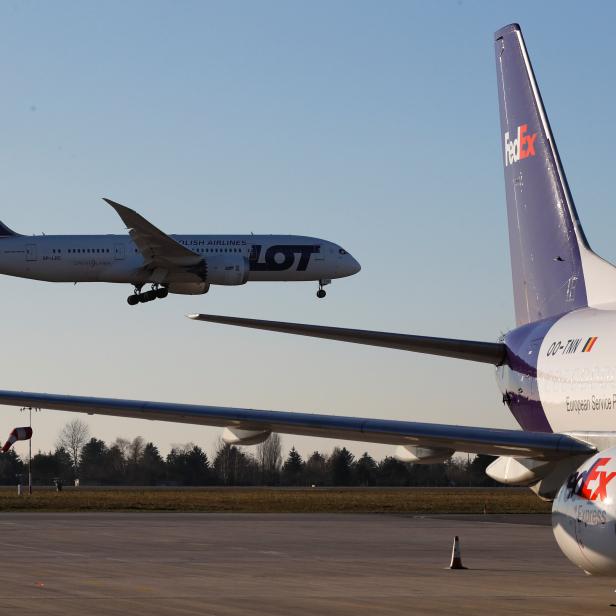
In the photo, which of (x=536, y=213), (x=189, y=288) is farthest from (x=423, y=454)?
(x=189, y=288)

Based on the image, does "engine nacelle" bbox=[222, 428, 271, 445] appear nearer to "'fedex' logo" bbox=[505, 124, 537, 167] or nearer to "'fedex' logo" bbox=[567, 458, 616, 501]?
"'fedex' logo" bbox=[567, 458, 616, 501]

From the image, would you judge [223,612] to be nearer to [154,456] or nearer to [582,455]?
[582,455]

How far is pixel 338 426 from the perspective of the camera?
21516mm

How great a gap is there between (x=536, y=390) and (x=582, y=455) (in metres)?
3.73

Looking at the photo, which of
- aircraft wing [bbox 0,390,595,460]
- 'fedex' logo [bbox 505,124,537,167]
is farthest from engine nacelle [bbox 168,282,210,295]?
aircraft wing [bbox 0,390,595,460]

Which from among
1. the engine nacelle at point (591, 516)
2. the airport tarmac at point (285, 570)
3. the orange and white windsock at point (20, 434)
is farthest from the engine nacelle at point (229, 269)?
the engine nacelle at point (591, 516)

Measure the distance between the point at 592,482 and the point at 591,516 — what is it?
0.49 m

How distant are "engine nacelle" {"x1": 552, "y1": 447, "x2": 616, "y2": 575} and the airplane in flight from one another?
6505cm

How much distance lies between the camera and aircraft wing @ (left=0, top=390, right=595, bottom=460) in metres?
20.8

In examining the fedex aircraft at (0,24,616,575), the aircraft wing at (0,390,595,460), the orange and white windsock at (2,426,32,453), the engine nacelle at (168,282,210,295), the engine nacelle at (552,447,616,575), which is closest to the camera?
the engine nacelle at (552,447,616,575)

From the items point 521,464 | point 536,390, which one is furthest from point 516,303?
point 521,464

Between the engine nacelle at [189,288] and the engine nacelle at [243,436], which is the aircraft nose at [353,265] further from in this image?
the engine nacelle at [243,436]

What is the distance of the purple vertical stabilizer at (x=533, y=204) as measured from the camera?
27078mm

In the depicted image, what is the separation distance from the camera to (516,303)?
29.2 meters
